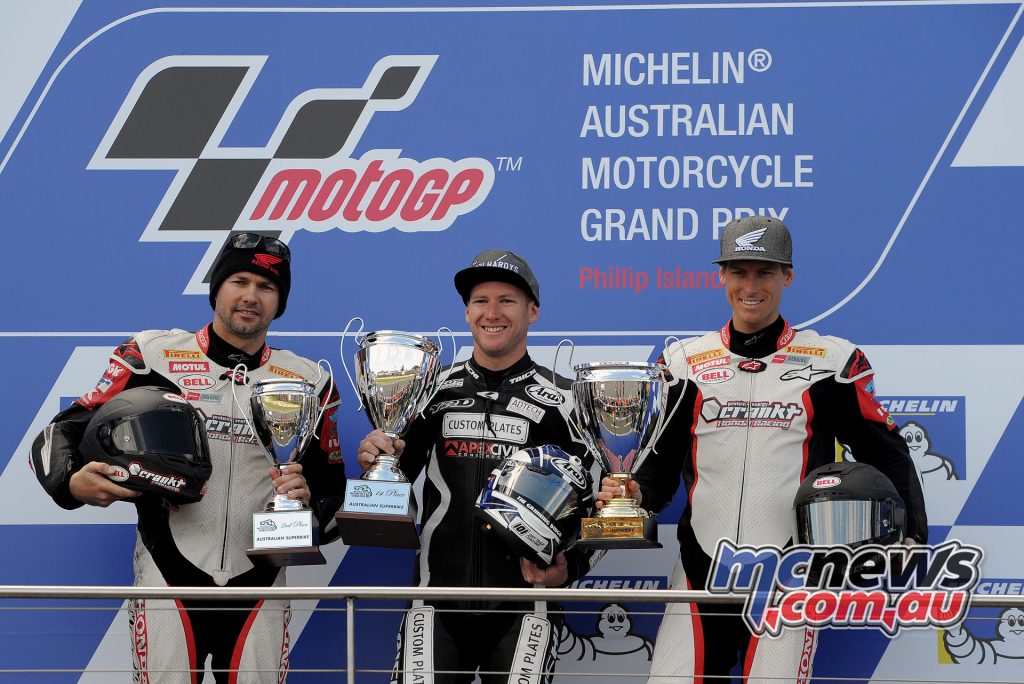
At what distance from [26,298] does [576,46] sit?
1.74 m

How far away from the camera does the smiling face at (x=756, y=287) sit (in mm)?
2844

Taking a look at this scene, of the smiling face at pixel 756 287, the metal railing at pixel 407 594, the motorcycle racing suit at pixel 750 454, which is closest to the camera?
the metal railing at pixel 407 594

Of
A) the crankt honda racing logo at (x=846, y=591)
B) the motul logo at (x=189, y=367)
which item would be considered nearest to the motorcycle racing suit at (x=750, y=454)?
the crankt honda racing logo at (x=846, y=591)

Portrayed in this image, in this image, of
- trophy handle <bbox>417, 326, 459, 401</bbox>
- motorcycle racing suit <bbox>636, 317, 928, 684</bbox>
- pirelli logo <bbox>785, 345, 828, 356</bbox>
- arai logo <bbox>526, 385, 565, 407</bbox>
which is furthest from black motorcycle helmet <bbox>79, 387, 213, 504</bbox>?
pirelli logo <bbox>785, 345, 828, 356</bbox>

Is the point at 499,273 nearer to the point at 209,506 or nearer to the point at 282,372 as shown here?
the point at 282,372

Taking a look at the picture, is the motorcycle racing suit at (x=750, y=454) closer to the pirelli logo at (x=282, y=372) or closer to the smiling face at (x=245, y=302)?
the pirelli logo at (x=282, y=372)

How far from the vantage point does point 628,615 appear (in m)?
3.29

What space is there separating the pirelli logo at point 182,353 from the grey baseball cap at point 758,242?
130cm

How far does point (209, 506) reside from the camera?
Answer: 2.84 meters

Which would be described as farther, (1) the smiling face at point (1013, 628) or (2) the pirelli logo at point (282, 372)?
(1) the smiling face at point (1013, 628)

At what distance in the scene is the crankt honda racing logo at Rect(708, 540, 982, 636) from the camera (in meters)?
2.28

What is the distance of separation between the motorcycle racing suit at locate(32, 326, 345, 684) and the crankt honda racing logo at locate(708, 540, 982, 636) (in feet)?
3.37

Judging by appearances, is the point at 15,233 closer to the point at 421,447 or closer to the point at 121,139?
the point at 121,139

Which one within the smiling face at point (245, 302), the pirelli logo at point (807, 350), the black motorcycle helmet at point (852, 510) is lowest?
the smiling face at point (245, 302)
